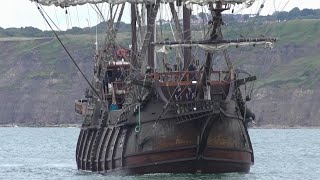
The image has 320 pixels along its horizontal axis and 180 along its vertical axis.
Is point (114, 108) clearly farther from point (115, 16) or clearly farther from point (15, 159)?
point (15, 159)

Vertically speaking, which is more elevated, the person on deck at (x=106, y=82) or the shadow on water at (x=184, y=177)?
the person on deck at (x=106, y=82)

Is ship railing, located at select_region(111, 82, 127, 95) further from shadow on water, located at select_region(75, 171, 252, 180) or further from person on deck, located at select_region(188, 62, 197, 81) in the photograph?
shadow on water, located at select_region(75, 171, 252, 180)

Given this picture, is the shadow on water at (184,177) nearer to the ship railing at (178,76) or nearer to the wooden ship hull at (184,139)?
the wooden ship hull at (184,139)

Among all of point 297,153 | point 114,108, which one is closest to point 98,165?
point 114,108

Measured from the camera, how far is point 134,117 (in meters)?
84.4

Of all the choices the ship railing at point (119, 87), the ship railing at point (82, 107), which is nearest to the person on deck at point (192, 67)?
the ship railing at point (119, 87)

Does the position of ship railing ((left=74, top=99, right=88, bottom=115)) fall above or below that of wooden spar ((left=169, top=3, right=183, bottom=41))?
below

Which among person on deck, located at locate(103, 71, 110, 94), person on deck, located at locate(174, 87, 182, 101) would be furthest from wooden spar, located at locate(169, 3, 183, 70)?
person on deck, located at locate(174, 87, 182, 101)

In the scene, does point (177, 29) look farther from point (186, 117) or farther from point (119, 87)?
point (186, 117)

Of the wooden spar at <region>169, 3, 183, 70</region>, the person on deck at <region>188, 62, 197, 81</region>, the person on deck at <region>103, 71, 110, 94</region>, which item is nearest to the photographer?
the person on deck at <region>188, 62, 197, 81</region>

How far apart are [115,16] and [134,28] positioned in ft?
6.89

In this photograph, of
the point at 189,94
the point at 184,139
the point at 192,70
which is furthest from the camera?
the point at 192,70

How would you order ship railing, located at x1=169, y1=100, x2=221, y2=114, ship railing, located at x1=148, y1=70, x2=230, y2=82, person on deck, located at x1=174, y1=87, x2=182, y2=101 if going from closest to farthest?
ship railing, located at x1=169, y1=100, x2=221, y2=114 < person on deck, located at x1=174, y1=87, x2=182, y2=101 < ship railing, located at x1=148, y1=70, x2=230, y2=82

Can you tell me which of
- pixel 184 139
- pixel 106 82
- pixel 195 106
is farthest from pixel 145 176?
pixel 106 82
